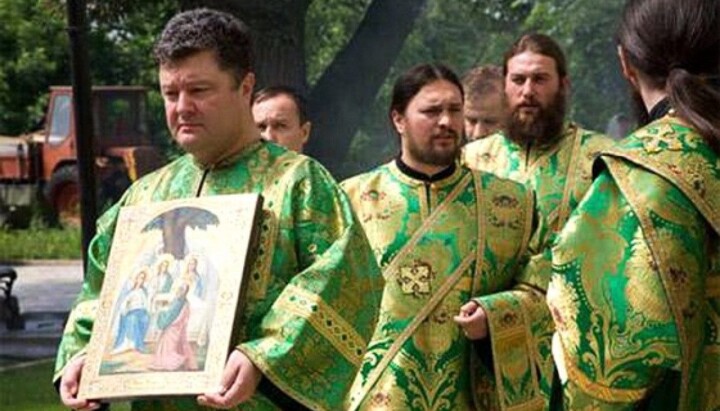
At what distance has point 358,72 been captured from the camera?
38.0 ft

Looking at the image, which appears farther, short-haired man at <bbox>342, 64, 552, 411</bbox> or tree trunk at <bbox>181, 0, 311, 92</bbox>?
tree trunk at <bbox>181, 0, 311, 92</bbox>

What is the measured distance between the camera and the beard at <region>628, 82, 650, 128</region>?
138 inches

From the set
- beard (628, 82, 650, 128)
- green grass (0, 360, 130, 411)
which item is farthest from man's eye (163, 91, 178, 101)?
green grass (0, 360, 130, 411)

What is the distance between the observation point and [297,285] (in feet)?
13.4

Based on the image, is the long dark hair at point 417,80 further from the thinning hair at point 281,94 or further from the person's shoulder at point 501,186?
the thinning hair at point 281,94

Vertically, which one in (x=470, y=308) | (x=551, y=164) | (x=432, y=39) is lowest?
(x=470, y=308)

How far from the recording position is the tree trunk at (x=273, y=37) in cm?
1006

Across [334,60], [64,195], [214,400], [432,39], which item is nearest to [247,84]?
[214,400]

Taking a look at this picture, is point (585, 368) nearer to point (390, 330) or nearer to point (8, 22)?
point (390, 330)

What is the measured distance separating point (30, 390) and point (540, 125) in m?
4.73

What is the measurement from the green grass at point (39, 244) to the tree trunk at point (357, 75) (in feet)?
33.6

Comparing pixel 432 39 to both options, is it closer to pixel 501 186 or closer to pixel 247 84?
pixel 501 186

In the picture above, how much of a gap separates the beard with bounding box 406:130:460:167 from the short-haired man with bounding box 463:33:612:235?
50cm

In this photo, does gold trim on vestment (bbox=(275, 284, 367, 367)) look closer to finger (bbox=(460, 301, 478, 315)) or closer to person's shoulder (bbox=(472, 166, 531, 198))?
finger (bbox=(460, 301, 478, 315))
